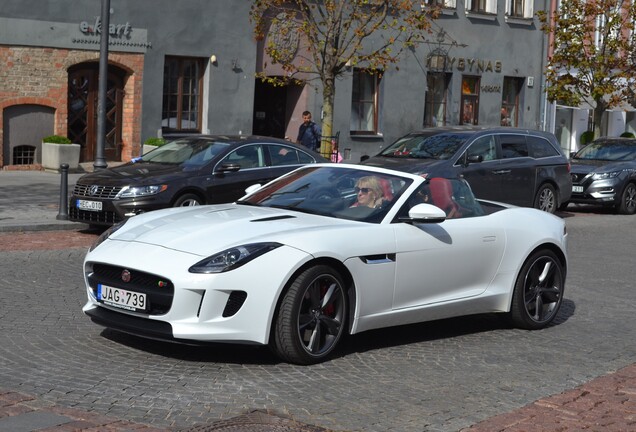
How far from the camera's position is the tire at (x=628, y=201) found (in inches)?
977

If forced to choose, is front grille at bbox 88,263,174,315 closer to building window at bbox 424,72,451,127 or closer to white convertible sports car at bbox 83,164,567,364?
white convertible sports car at bbox 83,164,567,364

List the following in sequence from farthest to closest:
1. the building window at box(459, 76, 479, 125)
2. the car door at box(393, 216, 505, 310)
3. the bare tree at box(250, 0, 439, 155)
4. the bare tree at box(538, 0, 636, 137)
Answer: the building window at box(459, 76, 479, 125) < the bare tree at box(538, 0, 636, 137) < the bare tree at box(250, 0, 439, 155) < the car door at box(393, 216, 505, 310)

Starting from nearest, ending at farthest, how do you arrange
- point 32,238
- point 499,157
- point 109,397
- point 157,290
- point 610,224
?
point 109,397, point 157,290, point 32,238, point 499,157, point 610,224

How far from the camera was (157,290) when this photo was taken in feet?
25.7

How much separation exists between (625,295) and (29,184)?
13.9 metres

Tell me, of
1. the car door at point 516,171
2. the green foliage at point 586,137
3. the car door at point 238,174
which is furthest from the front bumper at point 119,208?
the green foliage at point 586,137

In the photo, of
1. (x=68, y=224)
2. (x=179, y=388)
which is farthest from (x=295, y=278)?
(x=68, y=224)

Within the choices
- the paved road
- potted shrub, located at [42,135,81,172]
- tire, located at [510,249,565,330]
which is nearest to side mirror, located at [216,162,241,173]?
the paved road

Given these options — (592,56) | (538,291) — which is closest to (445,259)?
(538,291)

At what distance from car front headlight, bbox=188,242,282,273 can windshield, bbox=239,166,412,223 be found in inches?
46.3

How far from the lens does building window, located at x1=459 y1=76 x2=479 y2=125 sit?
37719 millimetres

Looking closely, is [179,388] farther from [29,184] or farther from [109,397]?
[29,184]

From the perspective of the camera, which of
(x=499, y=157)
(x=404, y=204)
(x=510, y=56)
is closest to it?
(x=404, y=204)

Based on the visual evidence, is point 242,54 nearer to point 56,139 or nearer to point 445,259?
point 56,139
